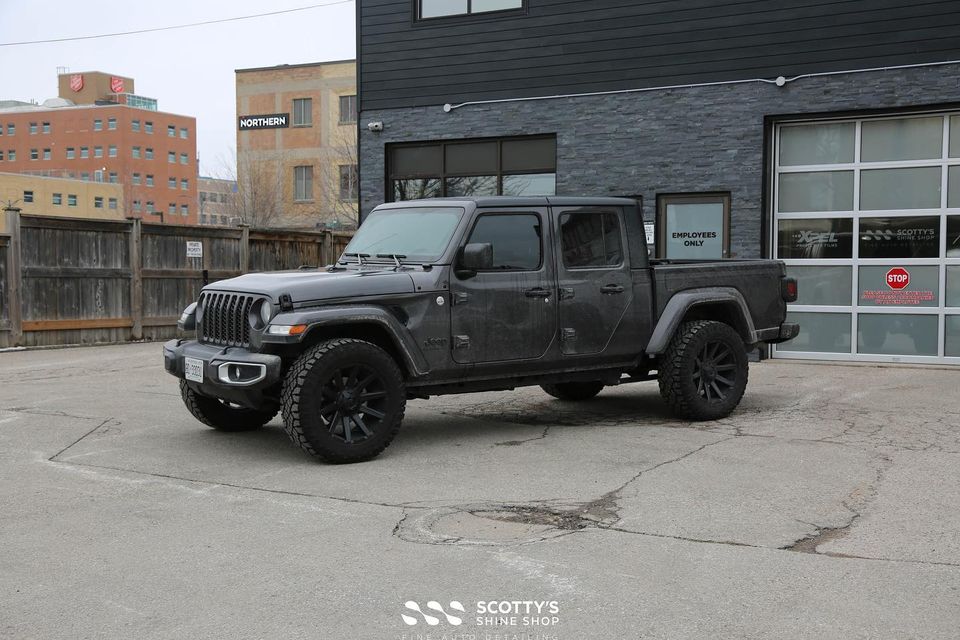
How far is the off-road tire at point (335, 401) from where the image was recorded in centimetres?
711

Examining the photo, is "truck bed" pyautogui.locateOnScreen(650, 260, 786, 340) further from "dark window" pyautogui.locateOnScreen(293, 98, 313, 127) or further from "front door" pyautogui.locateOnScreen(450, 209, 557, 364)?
"dark window" pyautogui.locateOnScreen(293, 98, 313, 127)

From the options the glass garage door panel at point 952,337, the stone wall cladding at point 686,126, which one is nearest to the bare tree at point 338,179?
the stone wall cladding at point 686,126

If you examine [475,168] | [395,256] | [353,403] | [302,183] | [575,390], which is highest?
[302,183]

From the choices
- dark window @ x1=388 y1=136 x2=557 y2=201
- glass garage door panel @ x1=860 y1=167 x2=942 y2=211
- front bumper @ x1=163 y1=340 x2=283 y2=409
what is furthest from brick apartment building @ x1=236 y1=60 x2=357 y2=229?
front bumper @ x1=163 y1=340 x2=283 y2=409

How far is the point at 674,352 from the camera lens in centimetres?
900

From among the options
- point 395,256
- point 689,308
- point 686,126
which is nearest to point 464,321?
point 395,256

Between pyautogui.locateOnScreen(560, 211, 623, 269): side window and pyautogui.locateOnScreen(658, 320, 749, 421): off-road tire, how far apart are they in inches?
36.6

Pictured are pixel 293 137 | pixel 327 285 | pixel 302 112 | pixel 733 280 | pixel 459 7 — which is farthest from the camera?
pixel 293 137

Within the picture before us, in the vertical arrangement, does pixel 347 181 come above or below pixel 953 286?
above

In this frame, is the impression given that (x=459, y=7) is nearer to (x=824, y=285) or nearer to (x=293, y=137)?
(x=824, y=285)

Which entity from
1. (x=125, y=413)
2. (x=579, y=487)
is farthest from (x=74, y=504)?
(x=125, y=413)

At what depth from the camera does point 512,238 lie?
847cm

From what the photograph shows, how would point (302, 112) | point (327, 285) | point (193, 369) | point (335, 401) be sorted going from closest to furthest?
point (335, 401), point (327, 285), point (193, 369), point (302, 112)

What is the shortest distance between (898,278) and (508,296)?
7.35 meters
